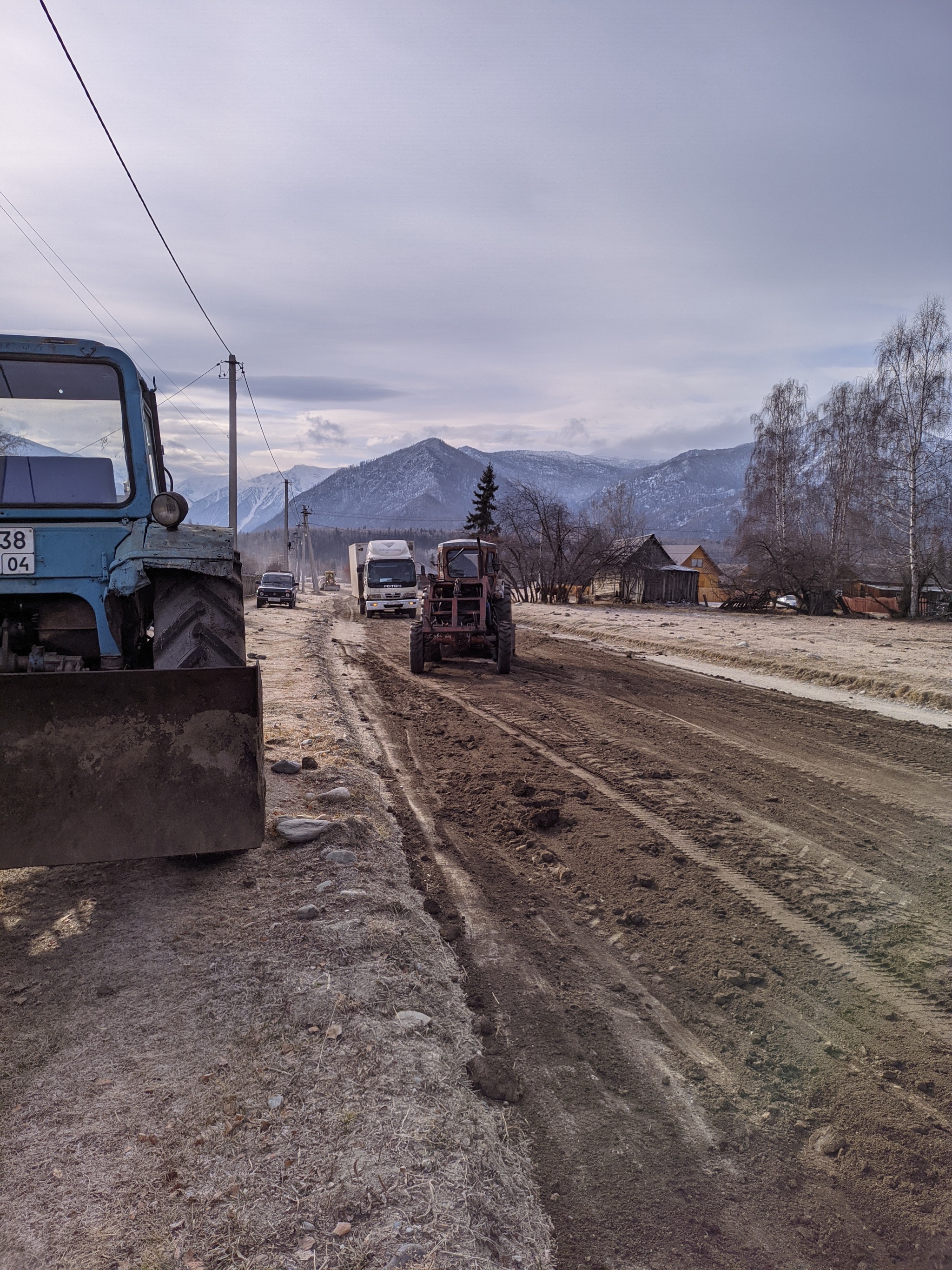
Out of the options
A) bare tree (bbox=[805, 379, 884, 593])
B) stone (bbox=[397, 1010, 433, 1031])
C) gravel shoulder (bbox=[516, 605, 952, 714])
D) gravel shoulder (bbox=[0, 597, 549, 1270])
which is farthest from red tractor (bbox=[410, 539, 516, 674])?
bare tree (bbox=[805, 379, 884, 593])

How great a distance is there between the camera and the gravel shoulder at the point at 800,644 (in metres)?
11.9

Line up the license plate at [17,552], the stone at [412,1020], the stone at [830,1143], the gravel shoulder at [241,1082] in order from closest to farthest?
the gravel shoulder at [241,1082] → the stone at [830,1143] → the stone at [412,1020] → the license plate at [17,552]

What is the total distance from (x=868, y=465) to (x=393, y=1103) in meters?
37.1

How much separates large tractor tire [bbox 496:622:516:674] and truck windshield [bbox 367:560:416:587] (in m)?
15.8

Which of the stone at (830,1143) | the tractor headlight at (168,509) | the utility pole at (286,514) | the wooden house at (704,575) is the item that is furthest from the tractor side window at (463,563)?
the utility pole at (286,514)

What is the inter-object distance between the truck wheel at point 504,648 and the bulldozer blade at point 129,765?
30.9ft

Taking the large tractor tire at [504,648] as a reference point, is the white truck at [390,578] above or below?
above

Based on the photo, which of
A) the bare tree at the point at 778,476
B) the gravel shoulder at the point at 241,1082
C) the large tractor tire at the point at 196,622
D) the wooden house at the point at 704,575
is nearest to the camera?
the gravel shoulder at the point at 241,1082

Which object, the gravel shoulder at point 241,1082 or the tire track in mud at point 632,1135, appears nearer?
the gravel shoulder at point 241,1082

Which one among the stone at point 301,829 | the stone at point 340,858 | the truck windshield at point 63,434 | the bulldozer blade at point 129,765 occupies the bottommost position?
the stone at point 340,858

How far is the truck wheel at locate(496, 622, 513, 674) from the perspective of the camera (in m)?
13.1

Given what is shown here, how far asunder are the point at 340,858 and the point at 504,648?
8798 millimetres

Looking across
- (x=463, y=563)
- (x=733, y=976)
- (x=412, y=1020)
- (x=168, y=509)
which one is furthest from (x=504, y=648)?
(x=412, y=1020)

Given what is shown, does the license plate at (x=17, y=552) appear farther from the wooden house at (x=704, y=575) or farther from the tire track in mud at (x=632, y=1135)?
the wooden house at (x=704, y=575)
